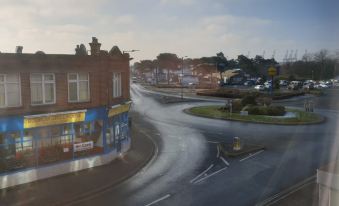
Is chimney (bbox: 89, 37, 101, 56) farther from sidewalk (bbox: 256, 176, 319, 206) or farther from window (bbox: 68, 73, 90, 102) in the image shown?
sidewalk (bbox: 256, 176, 319, 206)

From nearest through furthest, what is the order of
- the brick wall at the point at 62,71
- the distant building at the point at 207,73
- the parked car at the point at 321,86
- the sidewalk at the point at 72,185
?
the sidewalk at the point at 72,185, the brick wall at the point at 62,71, the parked car at the point at 321,86, the distant building at the point at 207,73

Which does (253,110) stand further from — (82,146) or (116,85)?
(82,146)

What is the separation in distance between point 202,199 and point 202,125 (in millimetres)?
20503

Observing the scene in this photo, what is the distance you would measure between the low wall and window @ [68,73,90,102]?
3.51 m

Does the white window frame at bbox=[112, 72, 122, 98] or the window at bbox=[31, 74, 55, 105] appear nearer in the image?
the window at bbox=[31, 74, 55, 105]

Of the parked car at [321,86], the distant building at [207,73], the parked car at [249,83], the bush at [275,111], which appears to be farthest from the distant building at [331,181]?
the distant building at [207,73]

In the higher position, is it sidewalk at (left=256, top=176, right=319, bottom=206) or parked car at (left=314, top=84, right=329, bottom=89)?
parked car at (left=314, top=84, right=329, bottom=89)

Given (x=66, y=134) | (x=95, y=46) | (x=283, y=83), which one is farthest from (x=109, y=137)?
(x=283, y=83)

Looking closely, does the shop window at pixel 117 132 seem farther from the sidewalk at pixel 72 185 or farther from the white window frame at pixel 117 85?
the white window frame at pixel 117 85

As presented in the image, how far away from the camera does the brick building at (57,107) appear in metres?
18.4

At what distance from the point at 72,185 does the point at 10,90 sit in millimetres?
5760

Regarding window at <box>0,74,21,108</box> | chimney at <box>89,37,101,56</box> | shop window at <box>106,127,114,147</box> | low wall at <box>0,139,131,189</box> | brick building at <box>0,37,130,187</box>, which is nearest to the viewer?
low wall at <box>0,139,131,189</box>

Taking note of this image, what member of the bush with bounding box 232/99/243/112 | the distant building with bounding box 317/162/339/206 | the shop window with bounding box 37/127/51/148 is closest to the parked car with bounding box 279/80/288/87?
the bush with bounding box 232/99/243/112

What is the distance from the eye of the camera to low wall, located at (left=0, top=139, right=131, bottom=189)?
17844 millimetres
